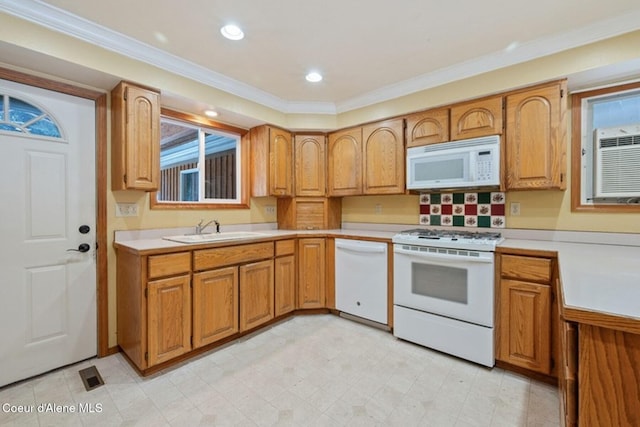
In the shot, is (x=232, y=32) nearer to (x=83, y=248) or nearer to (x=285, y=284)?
(x=83, y=248)

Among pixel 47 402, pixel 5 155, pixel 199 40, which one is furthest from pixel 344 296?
pixel 5 155

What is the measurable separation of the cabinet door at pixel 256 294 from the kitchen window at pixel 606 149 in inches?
105

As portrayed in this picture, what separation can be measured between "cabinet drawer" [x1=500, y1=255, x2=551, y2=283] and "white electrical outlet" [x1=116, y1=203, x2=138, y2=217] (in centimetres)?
294

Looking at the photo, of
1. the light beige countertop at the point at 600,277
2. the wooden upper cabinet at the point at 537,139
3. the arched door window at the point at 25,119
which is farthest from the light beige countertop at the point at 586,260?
the arched door window at the point at 25,119

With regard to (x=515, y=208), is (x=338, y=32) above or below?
above

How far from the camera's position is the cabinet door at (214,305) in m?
2.22

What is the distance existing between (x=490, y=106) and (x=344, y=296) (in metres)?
2.19

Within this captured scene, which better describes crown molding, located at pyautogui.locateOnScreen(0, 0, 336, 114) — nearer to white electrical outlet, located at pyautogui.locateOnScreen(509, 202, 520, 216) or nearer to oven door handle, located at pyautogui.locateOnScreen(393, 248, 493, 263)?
oven door handle, located at pyautogui.locateOnScreen(393, 248, 493, 263)

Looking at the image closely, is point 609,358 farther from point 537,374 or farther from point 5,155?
point 5,155

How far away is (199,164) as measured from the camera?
9.76 feet

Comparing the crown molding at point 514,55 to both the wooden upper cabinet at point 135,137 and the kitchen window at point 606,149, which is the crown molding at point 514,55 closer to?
the kitchen window at point 606,149

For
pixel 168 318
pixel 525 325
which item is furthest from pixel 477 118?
pixel 168 318

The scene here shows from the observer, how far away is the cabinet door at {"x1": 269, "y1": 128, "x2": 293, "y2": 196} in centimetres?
321

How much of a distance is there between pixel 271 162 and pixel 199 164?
75 centimetres
